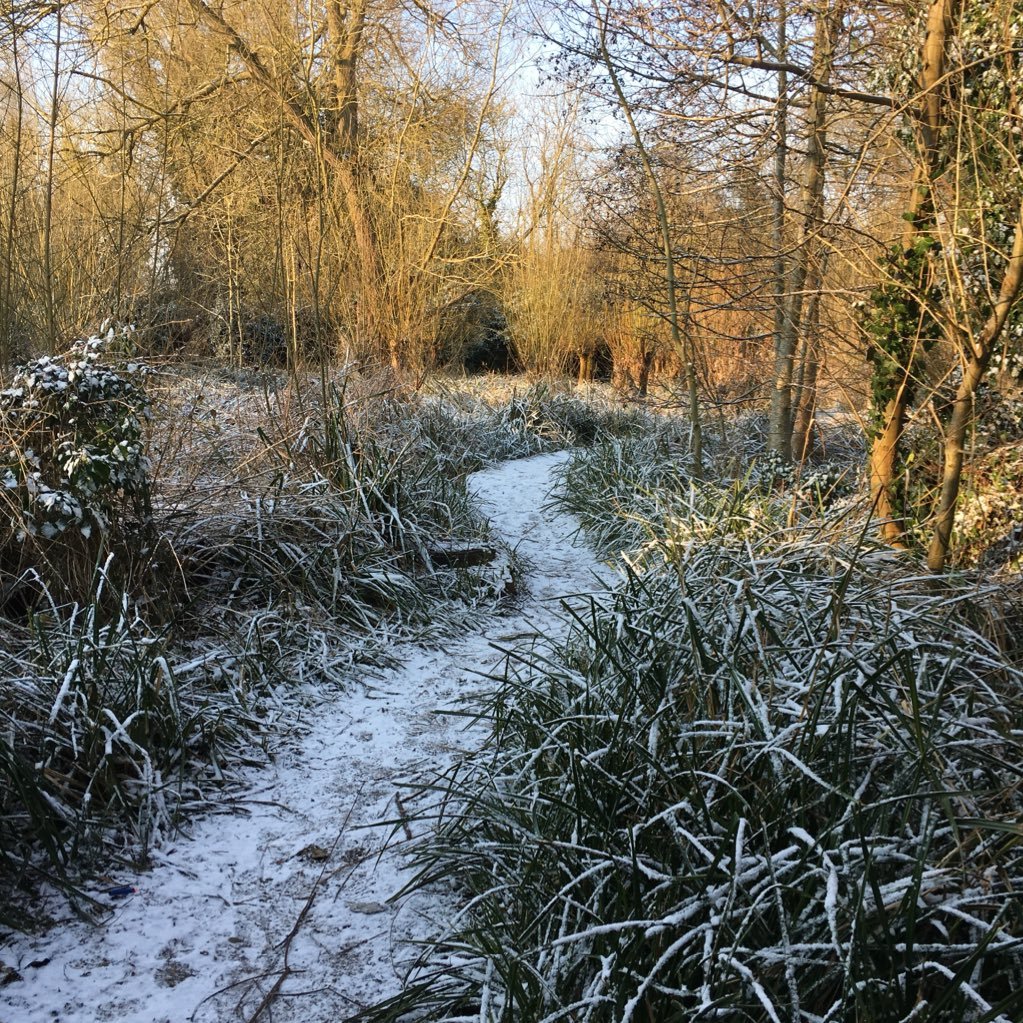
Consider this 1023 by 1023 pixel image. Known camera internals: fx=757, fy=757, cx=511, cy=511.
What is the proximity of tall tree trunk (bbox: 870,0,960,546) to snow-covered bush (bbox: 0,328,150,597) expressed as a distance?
3325mm

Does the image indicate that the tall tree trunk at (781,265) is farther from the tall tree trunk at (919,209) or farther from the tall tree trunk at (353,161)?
the tall tree trunk at (353,161)

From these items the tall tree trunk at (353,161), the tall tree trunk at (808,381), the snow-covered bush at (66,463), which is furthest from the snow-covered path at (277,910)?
the tall tree trunk at (353,161)

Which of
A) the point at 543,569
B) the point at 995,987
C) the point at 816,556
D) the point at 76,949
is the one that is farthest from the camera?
the point at 543,569

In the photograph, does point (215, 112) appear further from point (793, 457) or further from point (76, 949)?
point (76, 949)

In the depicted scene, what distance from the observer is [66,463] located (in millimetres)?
3121

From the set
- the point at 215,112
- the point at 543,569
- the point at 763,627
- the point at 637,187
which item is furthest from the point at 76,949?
the point at 215,112

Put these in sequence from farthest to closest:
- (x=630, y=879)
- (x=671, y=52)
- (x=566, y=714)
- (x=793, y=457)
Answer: (x=793, y=457) → (x=671, y=52) → (x=566, y=714) → (x=630, y=879)

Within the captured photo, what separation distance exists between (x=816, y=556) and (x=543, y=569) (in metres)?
2.81

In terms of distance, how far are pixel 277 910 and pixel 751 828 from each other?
137 centimetres

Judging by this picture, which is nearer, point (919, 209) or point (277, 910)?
point (277, 910)

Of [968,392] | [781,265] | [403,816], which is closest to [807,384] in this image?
[781,265]

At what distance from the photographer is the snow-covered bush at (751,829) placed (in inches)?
58.6

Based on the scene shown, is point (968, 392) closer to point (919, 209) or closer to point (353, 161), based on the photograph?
point (919, 209)

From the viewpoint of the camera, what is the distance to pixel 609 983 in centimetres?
156
